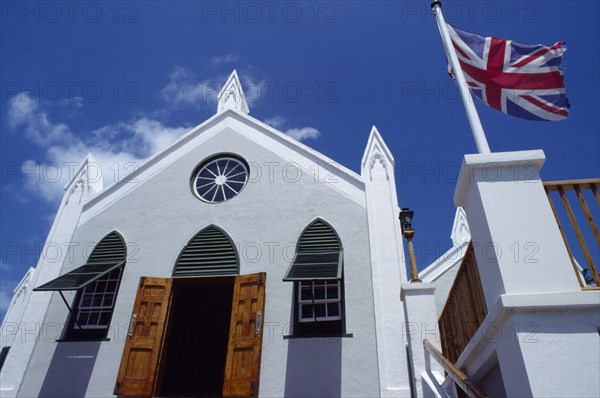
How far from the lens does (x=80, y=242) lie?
10.8m

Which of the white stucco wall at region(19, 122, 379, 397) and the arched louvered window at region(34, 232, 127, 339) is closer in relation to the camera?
the white stucco wall at region(19, 122, 379, 397)

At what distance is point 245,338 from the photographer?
27.2 ft


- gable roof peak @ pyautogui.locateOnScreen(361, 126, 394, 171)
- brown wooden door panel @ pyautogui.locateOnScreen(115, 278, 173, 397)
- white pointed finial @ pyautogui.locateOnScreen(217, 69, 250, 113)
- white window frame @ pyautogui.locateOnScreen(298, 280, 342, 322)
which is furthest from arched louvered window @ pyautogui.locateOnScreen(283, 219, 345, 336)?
white pointed finial @ pyautogui.locateOnScreen(217, 69, 250, 113)

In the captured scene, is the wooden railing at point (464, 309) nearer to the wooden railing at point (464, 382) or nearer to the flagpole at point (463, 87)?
the wooden railing at point (464, 382)

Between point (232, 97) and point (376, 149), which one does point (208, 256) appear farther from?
point (232, 97)

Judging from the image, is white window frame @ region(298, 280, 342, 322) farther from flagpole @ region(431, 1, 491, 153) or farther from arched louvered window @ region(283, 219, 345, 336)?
flagpole @ region(431, 1, 491, 153)

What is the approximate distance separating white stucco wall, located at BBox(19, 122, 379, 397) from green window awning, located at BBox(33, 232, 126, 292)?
270 mm

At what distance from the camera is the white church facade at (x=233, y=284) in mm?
7973

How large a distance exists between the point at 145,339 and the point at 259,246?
320 centimetres

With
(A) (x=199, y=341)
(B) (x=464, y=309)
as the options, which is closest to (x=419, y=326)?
(B) (x=464, y=309)

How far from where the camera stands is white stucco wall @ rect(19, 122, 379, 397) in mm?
8062

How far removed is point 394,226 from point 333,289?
2.04 meters

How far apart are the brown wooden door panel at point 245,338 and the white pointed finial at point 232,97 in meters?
6.61

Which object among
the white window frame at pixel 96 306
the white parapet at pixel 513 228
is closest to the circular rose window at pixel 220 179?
the white window frame at pixel 96 306
